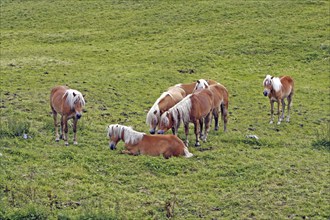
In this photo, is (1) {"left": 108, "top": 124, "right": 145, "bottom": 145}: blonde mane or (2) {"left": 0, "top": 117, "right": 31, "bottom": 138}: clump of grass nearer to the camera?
(1) {"left": 108, "top": 124, "right": 145, "bottom": 145}: blonde mane

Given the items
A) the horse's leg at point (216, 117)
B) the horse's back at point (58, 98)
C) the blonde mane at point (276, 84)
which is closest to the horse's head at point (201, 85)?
the horse's leg at point (216, 117)

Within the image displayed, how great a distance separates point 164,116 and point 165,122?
6.1 inches

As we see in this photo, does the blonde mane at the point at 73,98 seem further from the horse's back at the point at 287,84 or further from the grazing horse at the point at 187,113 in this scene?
the horse's back at the point at 287,84

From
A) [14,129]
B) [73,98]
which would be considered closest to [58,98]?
[73,98]

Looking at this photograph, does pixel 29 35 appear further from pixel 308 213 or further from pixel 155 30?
pixel 308 213

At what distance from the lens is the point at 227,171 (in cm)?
1163

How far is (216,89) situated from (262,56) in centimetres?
1135

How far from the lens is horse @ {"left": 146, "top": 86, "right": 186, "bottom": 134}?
537 inches

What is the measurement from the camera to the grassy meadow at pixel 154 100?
32.4 ft

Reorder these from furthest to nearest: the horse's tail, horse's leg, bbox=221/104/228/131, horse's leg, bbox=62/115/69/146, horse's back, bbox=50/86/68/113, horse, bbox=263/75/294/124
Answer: horse, bbox=263/75/294/124 < horse's leg, bbox=221/104/228/131 < horse's back, bbox=50/86/68/113 < horse's leg, bbox=62/115/69/146 < the horse's tail

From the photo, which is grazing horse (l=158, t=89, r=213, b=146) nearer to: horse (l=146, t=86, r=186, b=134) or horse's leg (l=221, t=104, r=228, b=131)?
horse (l=146, t=86, r=186, b=134)

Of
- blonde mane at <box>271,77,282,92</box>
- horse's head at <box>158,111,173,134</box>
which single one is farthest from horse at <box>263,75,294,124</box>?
horse's head at <box>158,111,173,134</box>

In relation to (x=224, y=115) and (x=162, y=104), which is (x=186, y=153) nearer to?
(x=162, y=104)

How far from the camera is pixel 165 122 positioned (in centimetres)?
1330
